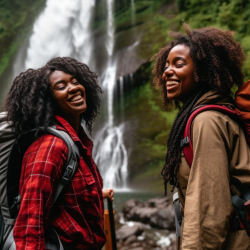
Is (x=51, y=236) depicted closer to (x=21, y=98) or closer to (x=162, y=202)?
(x=21, y=98)

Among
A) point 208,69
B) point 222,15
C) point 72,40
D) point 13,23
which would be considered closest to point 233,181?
point 208,69

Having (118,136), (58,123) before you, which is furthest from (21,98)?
(118,136)

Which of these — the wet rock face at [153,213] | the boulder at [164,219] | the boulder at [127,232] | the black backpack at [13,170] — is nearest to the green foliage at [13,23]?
the wet rock face at [153,213]

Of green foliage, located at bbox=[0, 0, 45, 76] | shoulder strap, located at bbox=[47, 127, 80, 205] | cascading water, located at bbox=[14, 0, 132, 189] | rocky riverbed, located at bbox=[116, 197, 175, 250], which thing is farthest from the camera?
green foliage, located at bbox=[0, 0, 45, 76]

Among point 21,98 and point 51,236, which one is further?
point 21,98

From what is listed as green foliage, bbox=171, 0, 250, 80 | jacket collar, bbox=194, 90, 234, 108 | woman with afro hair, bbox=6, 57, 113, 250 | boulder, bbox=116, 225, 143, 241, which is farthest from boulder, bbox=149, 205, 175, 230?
jacket collar, bbox=194, 90, 234, 108

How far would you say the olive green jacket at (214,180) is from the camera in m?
1.22

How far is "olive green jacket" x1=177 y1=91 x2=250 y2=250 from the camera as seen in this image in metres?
1.22

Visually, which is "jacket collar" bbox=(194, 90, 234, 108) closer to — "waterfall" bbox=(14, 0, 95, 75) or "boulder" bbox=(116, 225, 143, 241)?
"boulder" bbox=(116, 225, 143, 241)

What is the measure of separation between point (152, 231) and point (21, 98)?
5.29 meters

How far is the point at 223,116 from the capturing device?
Answer: 1368 mm

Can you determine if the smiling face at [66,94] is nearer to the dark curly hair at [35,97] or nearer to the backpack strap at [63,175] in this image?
the dark curly hair at [35,97]

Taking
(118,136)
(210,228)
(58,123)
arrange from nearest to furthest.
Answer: (210,228), (58,123), (118,136)

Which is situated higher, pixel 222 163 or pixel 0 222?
pixel 222 163
